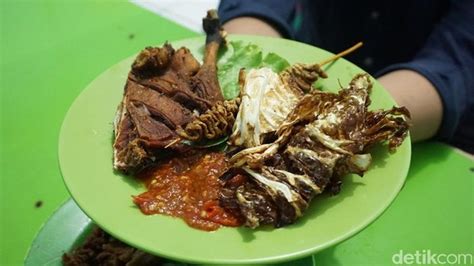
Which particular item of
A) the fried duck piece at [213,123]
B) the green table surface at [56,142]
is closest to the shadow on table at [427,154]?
the green table surface at [56,142]

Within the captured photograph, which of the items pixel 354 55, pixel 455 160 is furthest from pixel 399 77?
pixel 354 55

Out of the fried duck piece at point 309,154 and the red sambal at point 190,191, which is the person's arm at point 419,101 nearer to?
the fried duck piece at point 309,154

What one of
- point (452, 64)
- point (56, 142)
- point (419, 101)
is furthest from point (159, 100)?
point (452, 64)

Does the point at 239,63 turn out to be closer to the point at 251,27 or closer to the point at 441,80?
the point at 251,27

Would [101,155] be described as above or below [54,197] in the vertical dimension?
above

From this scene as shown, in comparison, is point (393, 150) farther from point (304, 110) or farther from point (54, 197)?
point (54, 197)

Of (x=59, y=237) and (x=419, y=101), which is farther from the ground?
(x=419, y=101)

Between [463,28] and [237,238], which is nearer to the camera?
[237,238]
